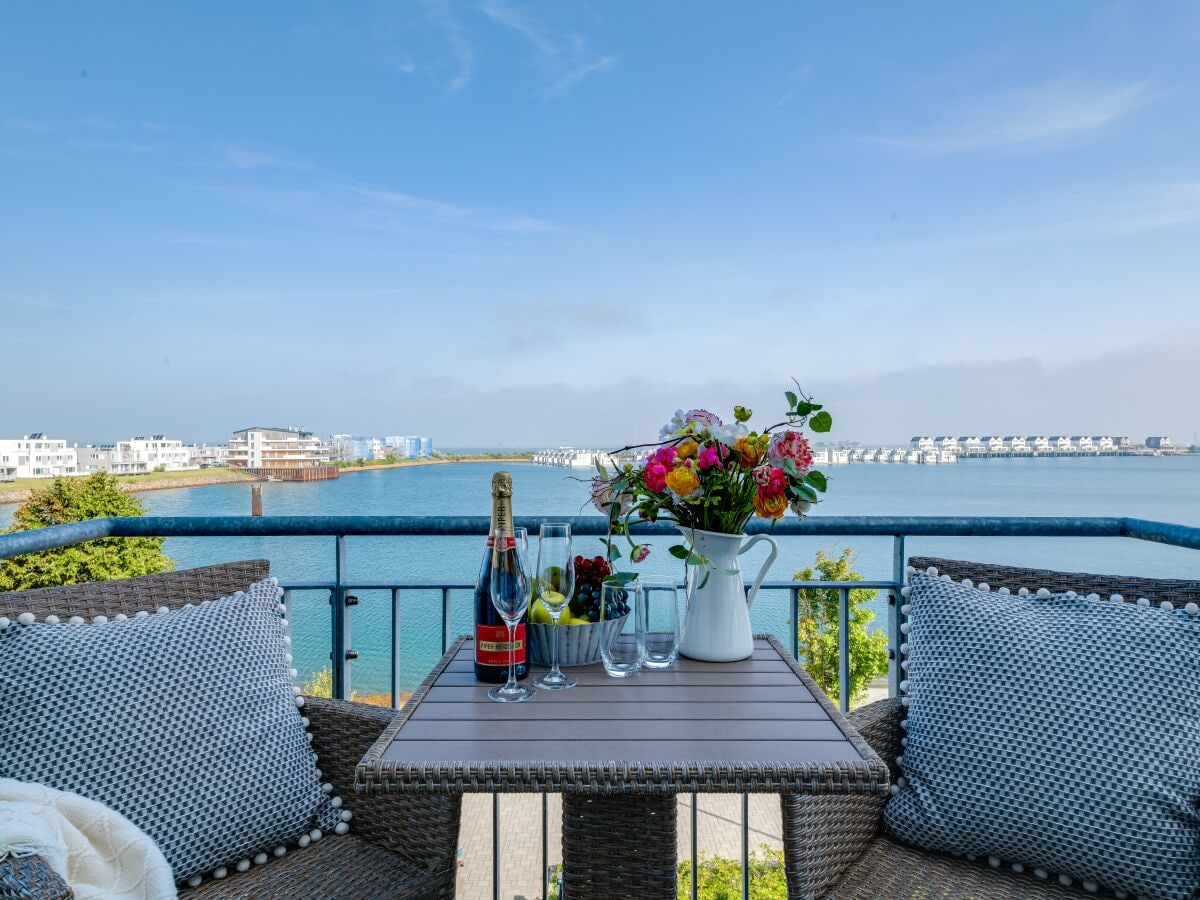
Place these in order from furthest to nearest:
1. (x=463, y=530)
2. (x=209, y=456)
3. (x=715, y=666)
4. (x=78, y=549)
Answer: (x=209, y=456), (x=78, y=549), (x=463, y=530), (x=715, y=666)

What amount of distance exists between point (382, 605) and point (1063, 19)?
2536cm

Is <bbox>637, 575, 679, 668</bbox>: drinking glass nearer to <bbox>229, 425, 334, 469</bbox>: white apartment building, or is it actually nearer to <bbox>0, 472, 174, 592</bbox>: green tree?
<bbox>0, 472, 174, 592</bbox>: green tree

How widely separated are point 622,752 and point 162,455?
30.4m

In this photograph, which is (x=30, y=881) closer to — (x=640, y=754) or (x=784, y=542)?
(x=640, y=754)

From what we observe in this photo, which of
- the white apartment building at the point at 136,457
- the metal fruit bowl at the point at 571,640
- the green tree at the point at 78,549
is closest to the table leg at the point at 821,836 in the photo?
the metal fruit bowl at the point at 571,640

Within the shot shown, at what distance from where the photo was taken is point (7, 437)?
28594 millimetres

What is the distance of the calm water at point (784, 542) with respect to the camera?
22.0m

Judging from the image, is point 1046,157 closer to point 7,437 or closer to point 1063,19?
point 1063,19

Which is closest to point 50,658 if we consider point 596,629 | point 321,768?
point 321,768

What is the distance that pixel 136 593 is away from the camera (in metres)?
1.44

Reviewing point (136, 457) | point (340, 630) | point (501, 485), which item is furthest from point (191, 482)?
point (501, 485)

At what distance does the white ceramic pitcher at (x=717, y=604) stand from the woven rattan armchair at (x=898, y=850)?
0.28 meters

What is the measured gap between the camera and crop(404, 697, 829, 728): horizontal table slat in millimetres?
1120

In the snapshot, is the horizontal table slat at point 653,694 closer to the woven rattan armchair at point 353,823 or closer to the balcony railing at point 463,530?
the woven rattan armchair at point 353,823
